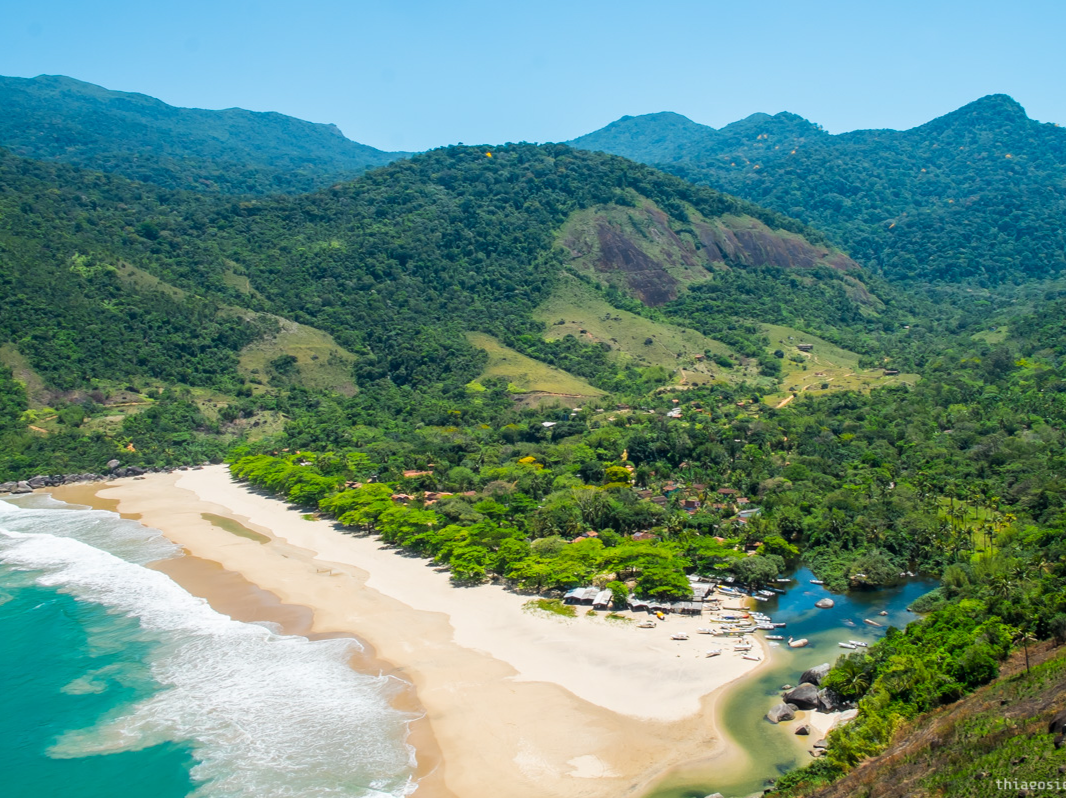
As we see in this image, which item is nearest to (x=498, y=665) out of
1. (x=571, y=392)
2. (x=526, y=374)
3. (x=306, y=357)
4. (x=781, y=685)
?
(x=781, y=685)

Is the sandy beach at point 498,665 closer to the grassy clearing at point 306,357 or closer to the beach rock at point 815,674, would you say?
the beach rock at point 815,674

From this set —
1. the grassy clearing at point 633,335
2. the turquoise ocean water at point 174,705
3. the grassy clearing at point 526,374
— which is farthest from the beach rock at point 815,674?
the grassy clearing at point 633,335

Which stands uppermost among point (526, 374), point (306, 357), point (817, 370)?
point (306, 357)

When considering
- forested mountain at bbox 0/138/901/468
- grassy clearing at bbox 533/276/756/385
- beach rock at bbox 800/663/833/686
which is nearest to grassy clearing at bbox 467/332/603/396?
forested mountain at bbox 0/138/901/468

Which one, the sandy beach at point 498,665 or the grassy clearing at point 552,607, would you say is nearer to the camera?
the sandy beach at point 498,665

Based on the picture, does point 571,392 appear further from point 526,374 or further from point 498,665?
point 498,665

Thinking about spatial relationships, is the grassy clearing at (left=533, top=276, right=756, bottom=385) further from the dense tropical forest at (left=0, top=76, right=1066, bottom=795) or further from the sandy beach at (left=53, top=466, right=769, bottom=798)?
the sandy beach at (left=53, top=466, right=769, bottom=798)

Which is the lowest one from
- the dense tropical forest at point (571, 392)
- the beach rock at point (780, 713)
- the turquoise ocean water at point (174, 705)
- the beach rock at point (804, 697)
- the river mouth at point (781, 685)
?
the turquoise ocean water at point (174, 705)
